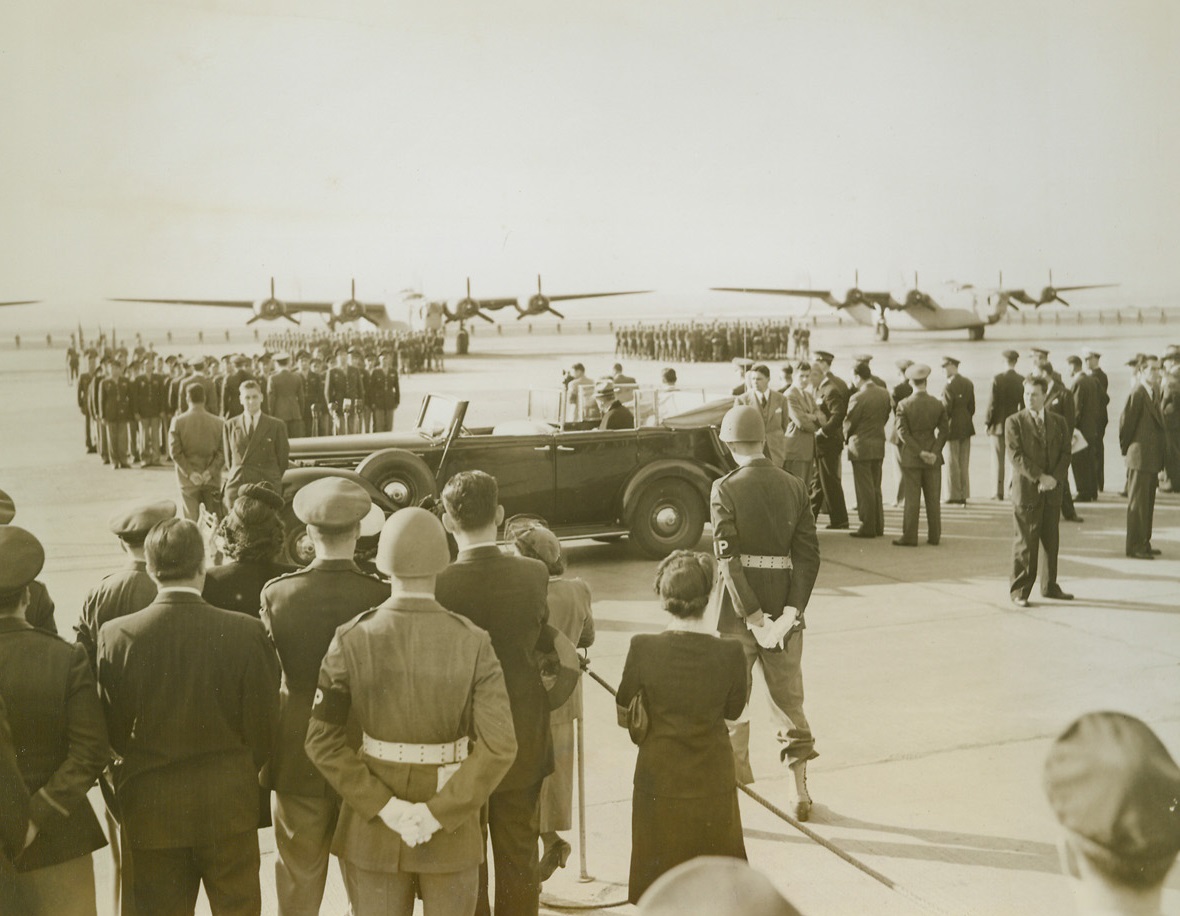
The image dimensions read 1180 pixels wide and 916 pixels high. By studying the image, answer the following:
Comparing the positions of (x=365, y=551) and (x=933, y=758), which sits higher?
(x=365, y=551)

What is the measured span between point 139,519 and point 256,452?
5.02 meters

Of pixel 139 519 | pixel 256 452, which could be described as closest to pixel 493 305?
pixel 256 452

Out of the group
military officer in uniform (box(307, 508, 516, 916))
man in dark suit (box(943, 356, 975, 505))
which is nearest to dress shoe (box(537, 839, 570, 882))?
military officer in uniform (box(307, 508, 516, 916))

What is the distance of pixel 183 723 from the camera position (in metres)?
2.82

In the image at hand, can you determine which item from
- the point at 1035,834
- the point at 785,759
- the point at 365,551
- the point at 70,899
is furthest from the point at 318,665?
the point at 365,551

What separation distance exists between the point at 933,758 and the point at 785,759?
95cm

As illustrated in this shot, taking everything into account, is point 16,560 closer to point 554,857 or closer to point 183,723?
point 183,723

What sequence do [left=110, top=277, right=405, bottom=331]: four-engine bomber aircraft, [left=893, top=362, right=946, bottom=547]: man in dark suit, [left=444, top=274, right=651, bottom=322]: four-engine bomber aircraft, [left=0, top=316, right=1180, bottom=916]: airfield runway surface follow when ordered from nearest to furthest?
[left=0, top=316, right=1180, bottom=916]: airfield runway surface, [left=893, top=362, right=946, bottom=547]: man in dark suit, [left=110, top=277, right=405, bottom=331]: four-engine bomber aircraft, [left=444, top=274, right=651, bottom=322]: four-engine bomber aircraft

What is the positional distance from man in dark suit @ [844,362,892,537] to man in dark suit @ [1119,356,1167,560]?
2.20 metres

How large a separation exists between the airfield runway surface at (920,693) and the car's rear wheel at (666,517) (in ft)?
0.81

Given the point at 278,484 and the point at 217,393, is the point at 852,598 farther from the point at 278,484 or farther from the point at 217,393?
the point at 217,393

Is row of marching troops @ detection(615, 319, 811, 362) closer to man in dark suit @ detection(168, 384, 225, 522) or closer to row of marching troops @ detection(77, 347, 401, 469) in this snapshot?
row of marching troops @ detection(77, 347, 401, 469)

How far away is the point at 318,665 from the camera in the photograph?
10.1ft

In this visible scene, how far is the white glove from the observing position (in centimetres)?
450
